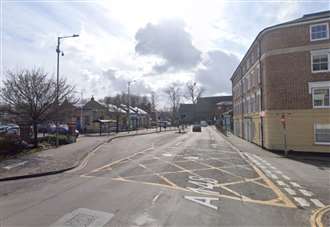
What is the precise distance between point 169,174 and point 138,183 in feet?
7.54

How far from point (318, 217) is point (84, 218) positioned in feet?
17.9

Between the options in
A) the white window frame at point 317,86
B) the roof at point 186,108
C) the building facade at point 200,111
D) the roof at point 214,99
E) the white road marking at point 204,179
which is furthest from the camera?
the roof at point 214,99

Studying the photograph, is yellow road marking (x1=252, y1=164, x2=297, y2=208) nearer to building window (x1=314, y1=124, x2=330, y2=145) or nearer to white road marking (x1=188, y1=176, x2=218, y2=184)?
white road marking (x1=188, y1=176, x2=218, y2=184)

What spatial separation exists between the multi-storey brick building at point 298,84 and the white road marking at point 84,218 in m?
19.3

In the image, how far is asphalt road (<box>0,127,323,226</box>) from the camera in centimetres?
724

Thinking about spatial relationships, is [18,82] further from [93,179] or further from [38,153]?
[93,179]

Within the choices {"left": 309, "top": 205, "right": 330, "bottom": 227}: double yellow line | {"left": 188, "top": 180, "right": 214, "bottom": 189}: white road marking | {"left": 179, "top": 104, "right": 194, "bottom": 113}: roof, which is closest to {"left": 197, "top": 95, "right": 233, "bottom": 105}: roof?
{"left": 179, "top": 104, "right": 194, "bottom": 113}: roof

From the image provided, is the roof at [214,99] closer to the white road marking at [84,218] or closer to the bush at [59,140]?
the bush at [59,140]

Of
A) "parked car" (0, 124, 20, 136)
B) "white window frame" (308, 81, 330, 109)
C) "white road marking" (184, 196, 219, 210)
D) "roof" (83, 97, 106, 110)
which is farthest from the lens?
"roof" (83, 97, 106, 110)

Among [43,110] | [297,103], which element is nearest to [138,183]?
[43,110]

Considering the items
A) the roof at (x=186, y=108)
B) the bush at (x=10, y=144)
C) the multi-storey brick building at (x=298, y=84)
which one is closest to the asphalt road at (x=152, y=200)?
the bush at (x=10, y=144)

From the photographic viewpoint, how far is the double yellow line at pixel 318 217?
23.3 feet

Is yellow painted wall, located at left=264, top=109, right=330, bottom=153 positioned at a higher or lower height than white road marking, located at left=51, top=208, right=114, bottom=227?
higher

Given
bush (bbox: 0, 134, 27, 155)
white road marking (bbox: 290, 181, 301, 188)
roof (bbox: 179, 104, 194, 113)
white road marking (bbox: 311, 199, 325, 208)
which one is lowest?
white road marking (bbox: 290, 181, 301, 188)
